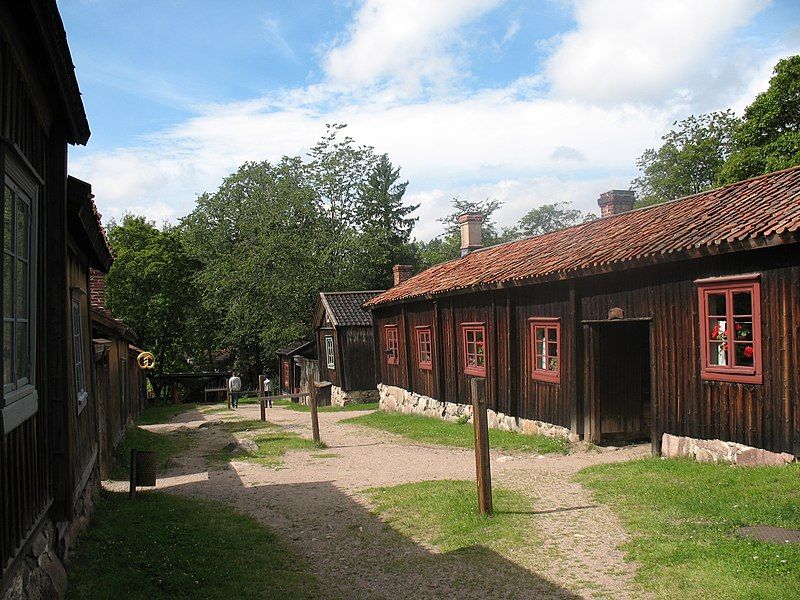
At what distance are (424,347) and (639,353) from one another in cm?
899

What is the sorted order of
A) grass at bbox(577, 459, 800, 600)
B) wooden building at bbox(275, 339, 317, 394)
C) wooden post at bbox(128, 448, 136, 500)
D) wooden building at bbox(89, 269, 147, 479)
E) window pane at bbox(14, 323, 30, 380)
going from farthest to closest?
1. wooden building at bbox(275, 339, 317, 394)
2. wooden building at bbox(89, 269, 147, 479)
3. wooden post at bbox(128, 448, 136, 500)
4. grass at bbox(577, 459, 800, 600)
5. window pane at bbox(14, 323, 30, 380)

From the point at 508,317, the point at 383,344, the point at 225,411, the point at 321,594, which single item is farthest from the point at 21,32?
the point at 225,411

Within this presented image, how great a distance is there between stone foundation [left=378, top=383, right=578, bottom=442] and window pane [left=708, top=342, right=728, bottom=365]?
3.72 m

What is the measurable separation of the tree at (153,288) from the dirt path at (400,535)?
2495 cm

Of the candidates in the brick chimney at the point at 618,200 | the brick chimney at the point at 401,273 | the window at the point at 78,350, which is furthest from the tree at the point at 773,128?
the window at the point at 78,350

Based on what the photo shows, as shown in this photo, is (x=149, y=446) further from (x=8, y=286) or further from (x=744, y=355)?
(x=8, y=286)

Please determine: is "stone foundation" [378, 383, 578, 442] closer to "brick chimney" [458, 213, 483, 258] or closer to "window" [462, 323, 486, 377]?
"window" [462, 323, 486, 377]

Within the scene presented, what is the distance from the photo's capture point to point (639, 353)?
1340cm

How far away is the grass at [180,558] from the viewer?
20.4 ft

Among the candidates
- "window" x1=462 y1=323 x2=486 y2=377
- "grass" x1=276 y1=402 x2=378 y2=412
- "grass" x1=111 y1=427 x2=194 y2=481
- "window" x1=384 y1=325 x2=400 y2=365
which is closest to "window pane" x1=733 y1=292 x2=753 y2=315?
"window" x1=462 y1=323 x2=486 y2=377

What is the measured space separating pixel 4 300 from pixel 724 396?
29.6ft

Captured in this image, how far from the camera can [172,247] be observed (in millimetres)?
41969

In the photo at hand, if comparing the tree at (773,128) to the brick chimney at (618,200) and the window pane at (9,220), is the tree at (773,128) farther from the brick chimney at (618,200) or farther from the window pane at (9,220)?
the window pane at (9,220)

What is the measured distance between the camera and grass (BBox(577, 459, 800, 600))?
5.73 metres
